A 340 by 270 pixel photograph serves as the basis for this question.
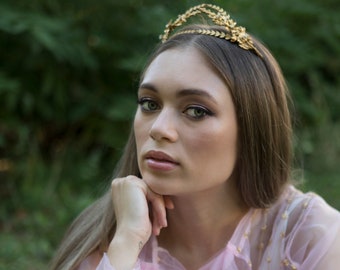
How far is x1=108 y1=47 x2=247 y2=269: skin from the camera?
6.56 feet

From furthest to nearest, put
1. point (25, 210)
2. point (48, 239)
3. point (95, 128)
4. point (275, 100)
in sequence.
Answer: point (95, 128) → point (25, 210) → point (48, 239) → point (275, 100)

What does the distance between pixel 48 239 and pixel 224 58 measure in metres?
2.08

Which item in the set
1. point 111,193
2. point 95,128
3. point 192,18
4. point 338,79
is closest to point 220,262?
point 111,193

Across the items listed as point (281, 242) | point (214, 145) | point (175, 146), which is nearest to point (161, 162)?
point (175, 146)

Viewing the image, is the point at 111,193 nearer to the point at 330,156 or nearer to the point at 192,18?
the point at 192,18

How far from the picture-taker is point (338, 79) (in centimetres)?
506

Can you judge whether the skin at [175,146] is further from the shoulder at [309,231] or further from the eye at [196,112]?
the shoulder at [309,231]

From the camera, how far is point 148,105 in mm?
2109

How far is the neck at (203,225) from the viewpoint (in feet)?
7.38

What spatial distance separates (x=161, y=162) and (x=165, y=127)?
117 millimetres

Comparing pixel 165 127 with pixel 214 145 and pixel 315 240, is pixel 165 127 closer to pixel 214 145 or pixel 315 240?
pixel 214 145

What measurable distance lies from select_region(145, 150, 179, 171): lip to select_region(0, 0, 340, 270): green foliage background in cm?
185

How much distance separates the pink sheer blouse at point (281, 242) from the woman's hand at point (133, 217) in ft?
0.39

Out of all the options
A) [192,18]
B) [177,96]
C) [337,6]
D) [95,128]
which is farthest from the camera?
[337,6]
